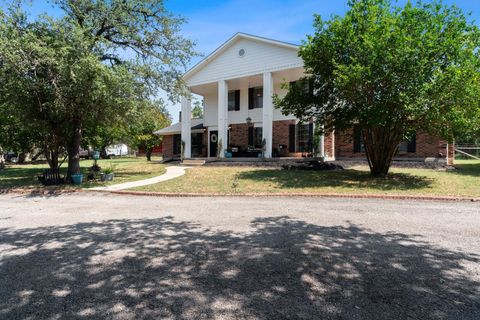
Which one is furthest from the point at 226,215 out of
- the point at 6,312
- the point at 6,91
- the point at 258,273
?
the point at 6,91

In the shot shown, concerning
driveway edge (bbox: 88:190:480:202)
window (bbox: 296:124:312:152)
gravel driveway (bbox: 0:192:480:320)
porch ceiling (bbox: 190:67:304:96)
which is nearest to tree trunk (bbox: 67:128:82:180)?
driveway edge (bbox: 88:190:480:202)

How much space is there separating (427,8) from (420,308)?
1141 cm

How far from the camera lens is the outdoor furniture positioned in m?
12.8

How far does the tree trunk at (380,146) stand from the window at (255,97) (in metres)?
9.59

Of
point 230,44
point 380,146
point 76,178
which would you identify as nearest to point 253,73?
point 230,44

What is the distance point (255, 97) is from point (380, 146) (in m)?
10.7

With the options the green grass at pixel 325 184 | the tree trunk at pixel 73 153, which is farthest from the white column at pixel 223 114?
the tree trunk at pixel 73 153

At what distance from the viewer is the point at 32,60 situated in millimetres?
10562

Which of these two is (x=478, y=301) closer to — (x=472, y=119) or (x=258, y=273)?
(x=258, y=273)

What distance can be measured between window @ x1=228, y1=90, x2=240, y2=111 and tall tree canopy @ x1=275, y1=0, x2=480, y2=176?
10.4 metres

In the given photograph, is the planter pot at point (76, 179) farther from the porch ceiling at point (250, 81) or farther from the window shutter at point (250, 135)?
Answer: the window shutter at point (250, 135)

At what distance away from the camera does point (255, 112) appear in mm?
21594

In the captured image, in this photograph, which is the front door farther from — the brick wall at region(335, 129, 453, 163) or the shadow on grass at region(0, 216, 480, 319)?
the shadow on grass at region(0, 216, 480, 319)

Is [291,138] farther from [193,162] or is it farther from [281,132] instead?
[193,162]
